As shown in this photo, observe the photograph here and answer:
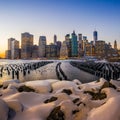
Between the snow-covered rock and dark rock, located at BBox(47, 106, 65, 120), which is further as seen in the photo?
dark rock, located at BBox(47, 106, 65, 120)

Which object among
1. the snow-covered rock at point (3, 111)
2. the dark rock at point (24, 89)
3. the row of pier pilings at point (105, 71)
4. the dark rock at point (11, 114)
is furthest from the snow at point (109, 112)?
the row of pier pilings at point (105, 71)

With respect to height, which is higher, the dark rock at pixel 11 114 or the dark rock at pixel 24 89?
the dark rock at pixel 24 89

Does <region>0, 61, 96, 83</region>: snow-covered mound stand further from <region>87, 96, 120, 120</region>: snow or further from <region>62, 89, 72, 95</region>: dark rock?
<region>87, 96, 120, 120</region>: snow

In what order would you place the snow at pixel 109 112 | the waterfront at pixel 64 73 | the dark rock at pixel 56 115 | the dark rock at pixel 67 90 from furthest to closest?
the waterfront at pixel 64 73 → the dark rock at pixel 67 90 → the dark rock at pixel 56 115 → the snow at pixel 109 112

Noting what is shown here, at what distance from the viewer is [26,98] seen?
870cm

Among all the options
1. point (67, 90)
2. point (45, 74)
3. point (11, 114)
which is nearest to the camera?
point (11, 114)

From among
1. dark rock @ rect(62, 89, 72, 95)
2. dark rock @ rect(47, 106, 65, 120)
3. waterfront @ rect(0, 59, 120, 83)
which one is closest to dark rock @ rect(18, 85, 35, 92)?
dark rock @ rect(62, 89, 72, 95)

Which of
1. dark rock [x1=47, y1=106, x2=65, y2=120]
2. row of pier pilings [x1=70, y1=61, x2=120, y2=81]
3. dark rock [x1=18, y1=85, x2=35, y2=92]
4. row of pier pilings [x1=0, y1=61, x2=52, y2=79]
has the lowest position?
row of pier pilings [x1=0, y1=61, x2=52, y2=79]

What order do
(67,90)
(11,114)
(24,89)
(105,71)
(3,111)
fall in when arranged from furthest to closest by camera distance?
(105,71) < (24,89) < (67,90) < (11,114) < (3,111)

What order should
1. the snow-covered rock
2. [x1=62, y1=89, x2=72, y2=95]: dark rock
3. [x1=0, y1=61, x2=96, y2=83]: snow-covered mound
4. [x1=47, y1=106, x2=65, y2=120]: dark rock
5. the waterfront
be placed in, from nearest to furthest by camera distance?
the snow-covered rock, [x1=47, y1=106, x2=65, y2=120]: dark rock, [x1=62, y1=89, x2=72, y2=95]: dark rock, the waterfront, [x1=0, y1=61, x2=96, y2=83]: snow-covered mound

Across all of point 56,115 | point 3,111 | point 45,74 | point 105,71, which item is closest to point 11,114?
point 3,111

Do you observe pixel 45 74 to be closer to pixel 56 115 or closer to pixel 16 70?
pixel 16 70

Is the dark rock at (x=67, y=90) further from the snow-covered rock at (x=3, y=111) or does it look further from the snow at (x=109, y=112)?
the snow-covered rock at (x=3, y=111)

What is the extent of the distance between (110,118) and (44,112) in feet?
7.35
